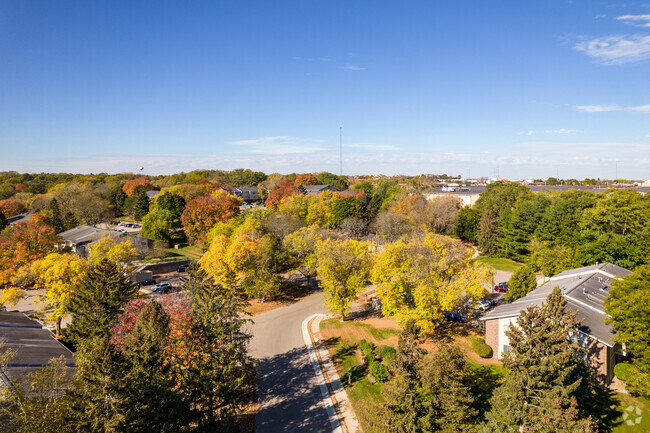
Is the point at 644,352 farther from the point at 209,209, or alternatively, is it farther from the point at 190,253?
the point at 190,253

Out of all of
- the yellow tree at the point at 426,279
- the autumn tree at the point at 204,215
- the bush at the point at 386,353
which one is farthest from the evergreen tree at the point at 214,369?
the autumn tree at the point at 204,215

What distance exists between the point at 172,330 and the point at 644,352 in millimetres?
27850

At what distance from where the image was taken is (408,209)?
2454 inches

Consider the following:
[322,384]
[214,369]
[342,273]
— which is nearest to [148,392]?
[214,369]

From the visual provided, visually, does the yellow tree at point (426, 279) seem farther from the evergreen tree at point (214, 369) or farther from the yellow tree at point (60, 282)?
the yellow tree at point (60, 282)

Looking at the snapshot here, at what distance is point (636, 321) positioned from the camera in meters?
19.4

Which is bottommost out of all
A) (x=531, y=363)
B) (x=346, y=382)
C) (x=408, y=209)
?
(x=346, y=382)

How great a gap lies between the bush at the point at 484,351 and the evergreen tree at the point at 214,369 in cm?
1728

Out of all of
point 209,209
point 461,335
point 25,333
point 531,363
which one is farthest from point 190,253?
point 531,363

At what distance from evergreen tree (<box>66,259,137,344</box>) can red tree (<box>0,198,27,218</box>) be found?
254 ft

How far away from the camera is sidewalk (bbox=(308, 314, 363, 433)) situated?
19172 mm

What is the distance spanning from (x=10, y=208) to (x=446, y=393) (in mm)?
104470

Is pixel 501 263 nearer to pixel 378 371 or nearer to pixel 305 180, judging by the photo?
pixel 378 371

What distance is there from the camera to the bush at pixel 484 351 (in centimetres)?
2541
